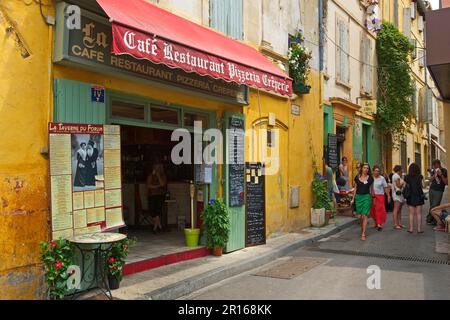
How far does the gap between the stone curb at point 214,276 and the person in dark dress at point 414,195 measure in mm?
3075

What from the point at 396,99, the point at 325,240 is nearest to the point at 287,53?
the point at 325,240

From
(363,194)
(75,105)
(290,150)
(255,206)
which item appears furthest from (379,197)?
(75,105)

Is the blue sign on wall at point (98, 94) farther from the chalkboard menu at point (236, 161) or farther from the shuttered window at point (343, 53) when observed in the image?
the shuttered window at point (343, 53)

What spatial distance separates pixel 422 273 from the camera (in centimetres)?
702

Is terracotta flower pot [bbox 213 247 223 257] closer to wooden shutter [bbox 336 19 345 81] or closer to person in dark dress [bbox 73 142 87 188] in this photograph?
person in dark dress [bbox 73 142 87 188]

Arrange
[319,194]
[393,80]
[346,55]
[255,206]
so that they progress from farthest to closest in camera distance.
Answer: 1. [393,80]
2. [346,55]
3. [319,194]
4. [255,206]

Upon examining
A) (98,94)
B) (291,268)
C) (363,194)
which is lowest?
(291,268)

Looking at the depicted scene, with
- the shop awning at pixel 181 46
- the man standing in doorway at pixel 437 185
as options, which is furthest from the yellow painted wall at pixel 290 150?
the man standing in doorway at pixel 437 185

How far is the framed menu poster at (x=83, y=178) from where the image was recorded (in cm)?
512

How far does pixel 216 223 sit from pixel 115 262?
8.29ft

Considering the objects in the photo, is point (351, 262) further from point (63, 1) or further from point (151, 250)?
→ point (63, 1)

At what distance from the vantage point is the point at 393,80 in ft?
62.6

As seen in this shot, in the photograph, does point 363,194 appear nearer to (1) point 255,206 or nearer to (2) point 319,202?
(2) point 319,202

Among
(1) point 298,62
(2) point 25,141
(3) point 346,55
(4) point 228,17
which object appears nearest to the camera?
(2) point 25,141
